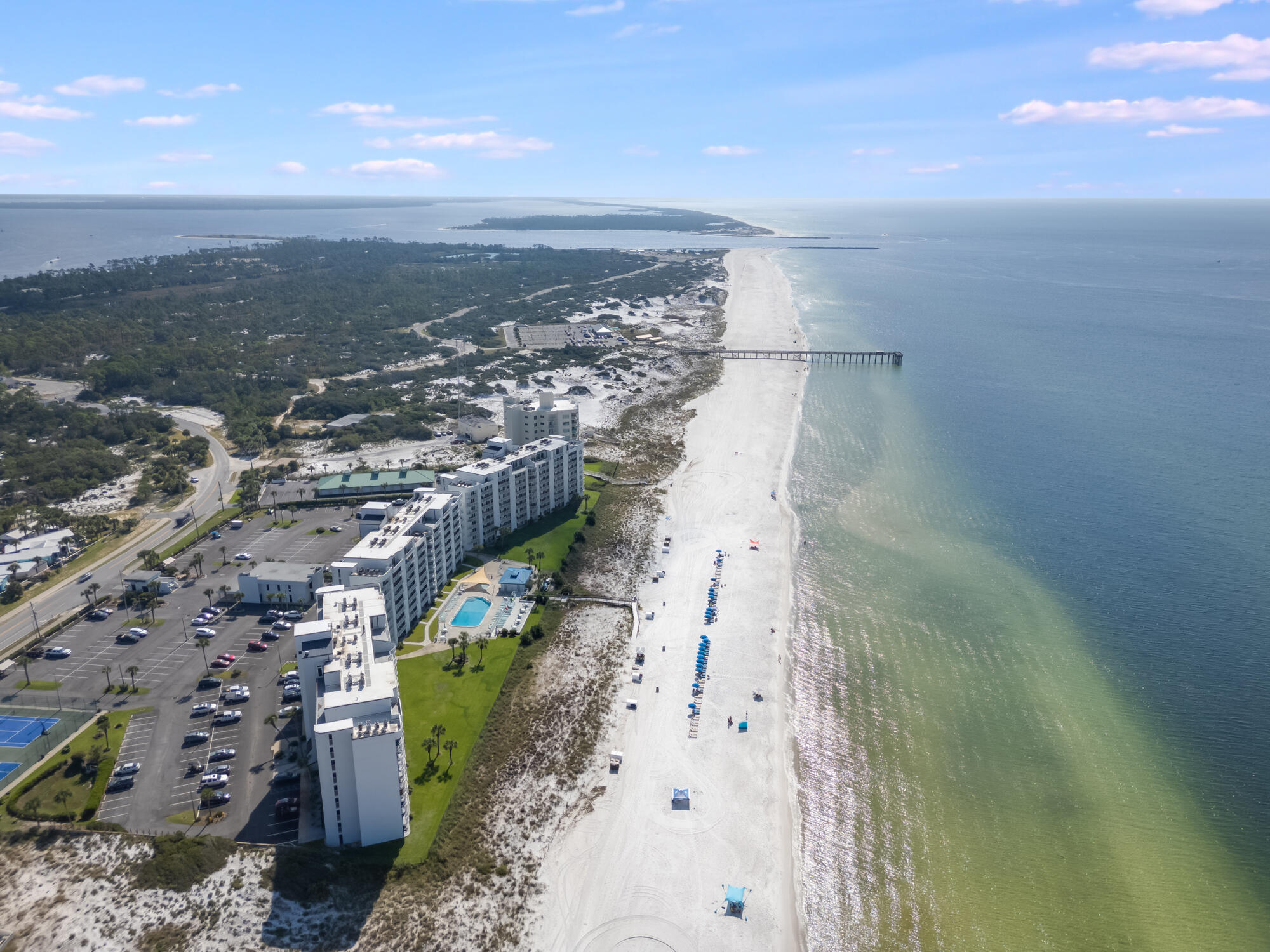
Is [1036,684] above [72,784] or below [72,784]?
below

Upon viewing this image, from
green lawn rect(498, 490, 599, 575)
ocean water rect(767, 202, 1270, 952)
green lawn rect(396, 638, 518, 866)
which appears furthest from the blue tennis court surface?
ocean water rect(767, 202, 1270, 952)

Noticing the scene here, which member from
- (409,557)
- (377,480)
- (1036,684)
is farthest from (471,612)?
(1036,684)

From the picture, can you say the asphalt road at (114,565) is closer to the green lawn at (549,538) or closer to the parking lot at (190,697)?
the parking lot at (190,697)

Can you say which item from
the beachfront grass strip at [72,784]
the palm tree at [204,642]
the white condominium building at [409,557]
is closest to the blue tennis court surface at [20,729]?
the beachfront grass strip at [72,784]

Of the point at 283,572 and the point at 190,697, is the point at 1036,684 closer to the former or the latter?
the point at 190,697

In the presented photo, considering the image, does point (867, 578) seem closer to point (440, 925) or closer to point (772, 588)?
point (772, 588)
